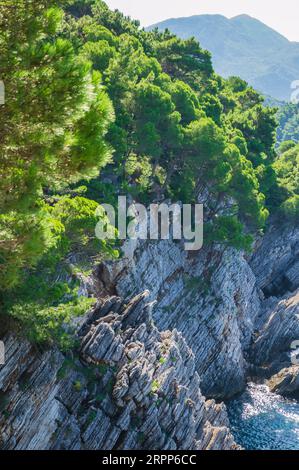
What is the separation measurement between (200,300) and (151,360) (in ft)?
54.4

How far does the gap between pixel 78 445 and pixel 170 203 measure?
998 inches

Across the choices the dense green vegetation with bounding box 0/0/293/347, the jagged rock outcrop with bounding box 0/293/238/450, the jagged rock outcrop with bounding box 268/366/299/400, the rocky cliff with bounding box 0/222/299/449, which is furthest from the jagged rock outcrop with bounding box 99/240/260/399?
the jagged rock outcrop with bounding box 0/293/238/450

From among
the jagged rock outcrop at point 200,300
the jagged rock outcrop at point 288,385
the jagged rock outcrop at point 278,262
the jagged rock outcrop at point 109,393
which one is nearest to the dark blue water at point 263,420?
the jagged rock outcrop at point 288,385

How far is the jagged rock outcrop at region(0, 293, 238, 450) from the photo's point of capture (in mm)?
22922

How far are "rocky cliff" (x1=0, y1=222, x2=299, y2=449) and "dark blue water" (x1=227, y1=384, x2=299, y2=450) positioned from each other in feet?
5.80

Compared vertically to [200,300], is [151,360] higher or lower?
higher

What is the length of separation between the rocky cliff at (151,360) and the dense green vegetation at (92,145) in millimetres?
2359

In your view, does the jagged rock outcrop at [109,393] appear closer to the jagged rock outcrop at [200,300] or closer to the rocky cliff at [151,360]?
the rocky cliff at [151,360]

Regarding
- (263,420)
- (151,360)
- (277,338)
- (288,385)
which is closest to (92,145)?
(151,360)

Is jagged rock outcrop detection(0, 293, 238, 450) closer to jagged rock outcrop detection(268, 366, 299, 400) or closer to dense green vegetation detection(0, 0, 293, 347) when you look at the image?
dense green vegetation detection(0, 0, 293, 347)

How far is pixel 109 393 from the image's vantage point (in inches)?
1051

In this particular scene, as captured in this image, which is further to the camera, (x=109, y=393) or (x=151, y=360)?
(x=151, y=360)

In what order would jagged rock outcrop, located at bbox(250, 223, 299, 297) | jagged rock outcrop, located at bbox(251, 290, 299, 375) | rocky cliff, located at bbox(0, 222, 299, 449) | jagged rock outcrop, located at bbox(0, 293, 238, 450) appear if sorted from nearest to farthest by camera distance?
1. jagged rock outcrop, located at bbox(0, 293, 238, 450)
2. rocky cliff, located at bbox(0, 222, 299, 449)
3. jagged rock outcrop, located at bbox(251, 290, 299, 375)
4. jagged rock outcrop, located at bbox(250, 223, 299, 297)

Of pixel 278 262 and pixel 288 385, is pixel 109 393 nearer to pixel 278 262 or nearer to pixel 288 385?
pixel 288 385
